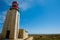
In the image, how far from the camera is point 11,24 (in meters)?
21.3

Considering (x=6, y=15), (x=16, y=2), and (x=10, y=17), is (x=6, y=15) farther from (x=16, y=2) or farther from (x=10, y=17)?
(x=16, y=2)

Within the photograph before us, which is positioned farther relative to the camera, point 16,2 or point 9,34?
point 16,2

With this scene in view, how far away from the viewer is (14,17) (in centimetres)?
2172

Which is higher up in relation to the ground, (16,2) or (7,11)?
(16,2)

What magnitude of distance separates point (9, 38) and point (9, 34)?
2.76 ft

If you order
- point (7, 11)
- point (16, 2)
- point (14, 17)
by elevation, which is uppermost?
point (16, 2)

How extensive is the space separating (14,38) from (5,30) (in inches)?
110

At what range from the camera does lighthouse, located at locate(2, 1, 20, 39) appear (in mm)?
20819

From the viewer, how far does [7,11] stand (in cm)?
2236

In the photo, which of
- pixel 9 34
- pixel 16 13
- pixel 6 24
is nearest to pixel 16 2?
pixel 16 13

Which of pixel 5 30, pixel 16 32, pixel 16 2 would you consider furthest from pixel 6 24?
pixel 16 2

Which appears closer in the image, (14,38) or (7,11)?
(14,38)

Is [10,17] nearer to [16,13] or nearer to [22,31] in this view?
[16,13]

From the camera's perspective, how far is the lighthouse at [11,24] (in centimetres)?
2082
